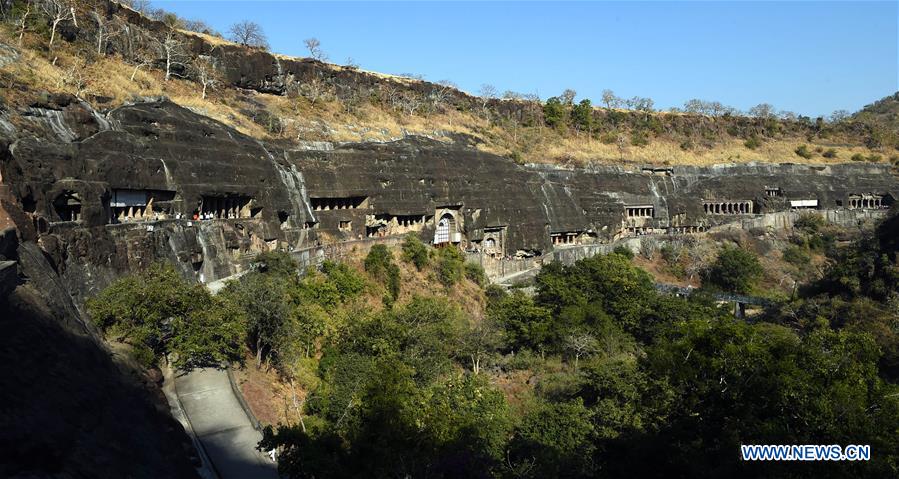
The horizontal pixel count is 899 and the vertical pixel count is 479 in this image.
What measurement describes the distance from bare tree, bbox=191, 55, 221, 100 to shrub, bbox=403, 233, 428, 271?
21.6 m

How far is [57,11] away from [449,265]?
1223 inches

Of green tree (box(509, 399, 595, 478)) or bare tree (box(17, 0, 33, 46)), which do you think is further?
bare tree (box(17, 0, 33, 46))

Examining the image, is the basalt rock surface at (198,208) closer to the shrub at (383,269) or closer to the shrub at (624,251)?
the shrub at (383,269)

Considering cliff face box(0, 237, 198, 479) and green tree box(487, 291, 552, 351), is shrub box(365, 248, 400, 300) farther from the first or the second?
cliff face box(0, 237, 198, 479)

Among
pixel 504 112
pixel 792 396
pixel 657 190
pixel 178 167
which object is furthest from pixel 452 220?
pixel 504 112

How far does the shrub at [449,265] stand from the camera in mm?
39562

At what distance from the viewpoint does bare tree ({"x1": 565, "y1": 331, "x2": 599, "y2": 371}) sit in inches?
1239

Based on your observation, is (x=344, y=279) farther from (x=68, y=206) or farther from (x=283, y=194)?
(x=68, y=206)

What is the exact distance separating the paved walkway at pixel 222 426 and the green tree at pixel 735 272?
135ft

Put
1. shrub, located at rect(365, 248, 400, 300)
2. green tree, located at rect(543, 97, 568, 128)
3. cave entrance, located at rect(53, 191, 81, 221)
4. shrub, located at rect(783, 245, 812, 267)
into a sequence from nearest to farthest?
1. cave entrance, located at rect(53, 191, 81, 221)
2. shrub, located at rect(365, 248, 400, 300)
3. shrub, located at rect(783, 245, 812, 267)
4. green tree, located at rect(543, 97, 568, 128)

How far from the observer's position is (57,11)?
44.2 m

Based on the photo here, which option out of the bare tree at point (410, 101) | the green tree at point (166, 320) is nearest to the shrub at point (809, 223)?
the bare tree at point (410, 101)

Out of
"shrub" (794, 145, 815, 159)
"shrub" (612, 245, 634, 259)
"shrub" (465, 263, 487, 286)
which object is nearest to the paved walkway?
"shrub" (465, 263, 487, 286)

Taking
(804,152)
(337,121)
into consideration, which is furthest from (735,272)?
(804,152)
